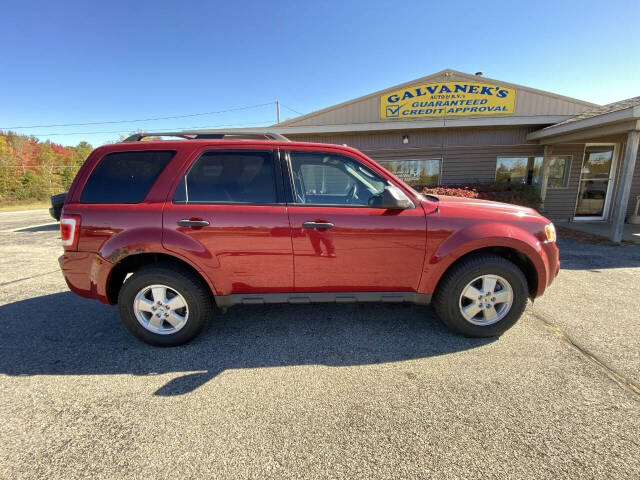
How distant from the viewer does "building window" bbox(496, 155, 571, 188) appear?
945cm

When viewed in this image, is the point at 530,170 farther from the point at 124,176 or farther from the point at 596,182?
the point at 124,176

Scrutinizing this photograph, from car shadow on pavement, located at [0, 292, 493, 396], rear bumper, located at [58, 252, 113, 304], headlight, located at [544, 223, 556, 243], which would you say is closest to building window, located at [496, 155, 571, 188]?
headlight, located at [544, 223, 556, 243]

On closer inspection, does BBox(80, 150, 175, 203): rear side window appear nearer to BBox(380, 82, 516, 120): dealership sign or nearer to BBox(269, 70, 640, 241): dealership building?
Result: BBox(269, 70, 640, 241): dealership building

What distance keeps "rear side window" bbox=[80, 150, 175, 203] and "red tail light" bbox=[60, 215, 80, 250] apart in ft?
0.62

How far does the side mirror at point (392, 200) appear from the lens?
2.52 metres

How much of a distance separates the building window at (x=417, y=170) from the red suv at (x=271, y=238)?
303 inches

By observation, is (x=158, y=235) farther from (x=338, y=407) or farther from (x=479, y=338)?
(x=479, y=338)

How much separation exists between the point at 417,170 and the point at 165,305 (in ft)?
30.9

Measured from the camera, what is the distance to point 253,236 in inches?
102

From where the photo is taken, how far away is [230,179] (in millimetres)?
2699

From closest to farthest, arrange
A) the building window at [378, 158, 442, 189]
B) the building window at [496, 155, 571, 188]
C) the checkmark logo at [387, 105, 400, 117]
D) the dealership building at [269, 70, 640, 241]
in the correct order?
1. the dealership building at [269, 70, 640, 241]
2. the checkmark logo at [387, 105, 400, 117]
3. the building window at [496, 155, 571, 188]
4. the building window at [378, 158, 442, 189]

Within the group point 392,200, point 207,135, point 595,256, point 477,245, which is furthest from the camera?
point 595,256

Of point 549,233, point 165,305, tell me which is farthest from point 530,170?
point 165,305

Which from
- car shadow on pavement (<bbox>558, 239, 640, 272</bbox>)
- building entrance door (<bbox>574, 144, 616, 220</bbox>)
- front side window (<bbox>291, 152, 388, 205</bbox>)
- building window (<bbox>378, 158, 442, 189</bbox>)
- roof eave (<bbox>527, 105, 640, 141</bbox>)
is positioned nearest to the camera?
front side window (<bbox>291, 152, 388, 205</bbox>)
